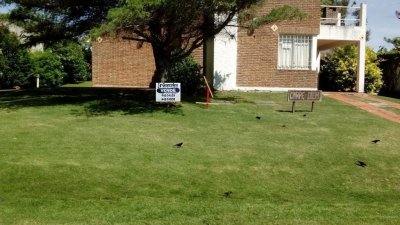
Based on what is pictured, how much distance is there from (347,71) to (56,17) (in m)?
13.6

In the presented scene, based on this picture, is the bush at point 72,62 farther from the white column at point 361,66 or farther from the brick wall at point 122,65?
the white column at point 361,66

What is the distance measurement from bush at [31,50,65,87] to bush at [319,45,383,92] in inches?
561

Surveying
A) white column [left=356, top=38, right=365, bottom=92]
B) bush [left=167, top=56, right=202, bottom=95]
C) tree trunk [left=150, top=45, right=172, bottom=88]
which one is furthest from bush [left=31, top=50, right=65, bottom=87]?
white column [left=356, top=38, right=365, bottom=92]

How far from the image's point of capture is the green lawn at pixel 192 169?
6336mm

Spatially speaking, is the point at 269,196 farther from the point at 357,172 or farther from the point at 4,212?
the point at 4,212

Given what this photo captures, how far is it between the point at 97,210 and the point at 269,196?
2.48 m

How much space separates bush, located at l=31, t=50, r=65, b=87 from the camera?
A: 1002 inches

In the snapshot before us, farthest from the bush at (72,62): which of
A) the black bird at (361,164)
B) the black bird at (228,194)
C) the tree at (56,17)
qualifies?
the black bird at (228,194)

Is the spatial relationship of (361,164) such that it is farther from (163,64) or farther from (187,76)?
(187,76)

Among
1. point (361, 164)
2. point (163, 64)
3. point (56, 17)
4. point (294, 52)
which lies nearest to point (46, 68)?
point (56, 17)

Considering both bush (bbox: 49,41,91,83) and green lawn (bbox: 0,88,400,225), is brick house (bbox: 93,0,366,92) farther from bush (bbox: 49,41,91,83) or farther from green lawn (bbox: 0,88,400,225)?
bush (bbox: 49,41,91,83)

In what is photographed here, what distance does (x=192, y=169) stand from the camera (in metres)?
7.96

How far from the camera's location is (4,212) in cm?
600

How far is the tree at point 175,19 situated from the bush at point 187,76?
2303 millimetres
